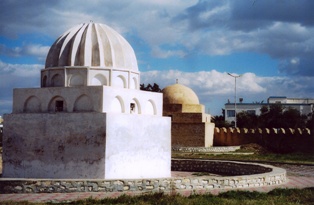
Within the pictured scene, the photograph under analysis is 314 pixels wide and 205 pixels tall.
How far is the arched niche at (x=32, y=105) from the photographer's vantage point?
12648 millimetres

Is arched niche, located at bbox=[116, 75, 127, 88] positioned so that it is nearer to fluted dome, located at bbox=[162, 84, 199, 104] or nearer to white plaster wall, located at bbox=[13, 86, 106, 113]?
white plaster wall, located at bbox=[13, 86, 106, 113]

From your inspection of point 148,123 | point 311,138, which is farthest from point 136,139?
point 311,138

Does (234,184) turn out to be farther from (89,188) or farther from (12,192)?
(12,192)

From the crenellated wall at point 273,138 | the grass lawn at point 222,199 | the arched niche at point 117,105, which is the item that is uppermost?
the arched niche at point 117,105

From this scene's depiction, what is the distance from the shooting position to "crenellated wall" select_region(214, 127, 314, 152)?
2889 centimetres

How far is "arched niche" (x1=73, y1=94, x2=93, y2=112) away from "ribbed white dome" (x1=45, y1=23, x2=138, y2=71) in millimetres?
1043

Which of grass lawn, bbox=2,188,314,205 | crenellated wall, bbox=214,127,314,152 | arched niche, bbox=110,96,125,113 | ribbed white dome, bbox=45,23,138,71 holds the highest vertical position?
ribbed white dome, bbox=45,23,138,71

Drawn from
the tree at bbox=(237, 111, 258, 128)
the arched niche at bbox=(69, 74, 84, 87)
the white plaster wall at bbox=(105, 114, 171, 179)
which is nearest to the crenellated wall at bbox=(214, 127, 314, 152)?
the white plaster wall at bbox=(105, 114, 171, 179)

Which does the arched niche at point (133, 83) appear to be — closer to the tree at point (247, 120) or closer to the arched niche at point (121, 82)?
the arched niche at point (121, 82)

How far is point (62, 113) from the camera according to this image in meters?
11.9

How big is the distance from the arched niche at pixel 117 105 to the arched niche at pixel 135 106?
50 cm

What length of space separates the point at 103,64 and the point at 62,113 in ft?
5.94

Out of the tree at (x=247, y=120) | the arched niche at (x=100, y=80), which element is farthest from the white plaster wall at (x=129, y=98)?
the tree at (x=247, y=120)

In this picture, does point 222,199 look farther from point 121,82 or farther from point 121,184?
point 121,82
